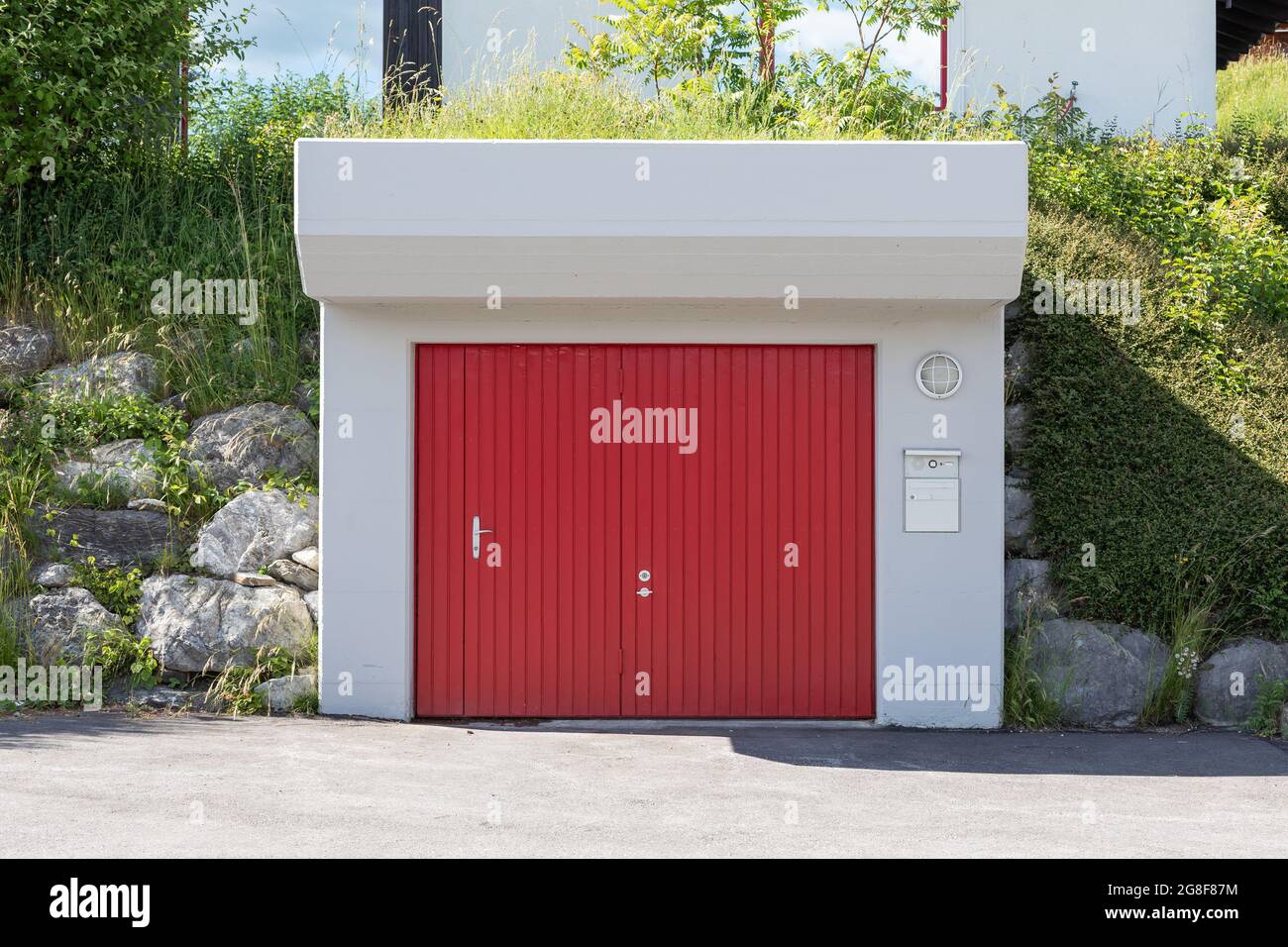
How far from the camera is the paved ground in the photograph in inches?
235

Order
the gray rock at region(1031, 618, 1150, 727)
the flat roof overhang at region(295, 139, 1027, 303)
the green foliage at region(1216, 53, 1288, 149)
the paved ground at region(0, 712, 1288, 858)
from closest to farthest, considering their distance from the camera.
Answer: the paved ground at region(0, 712, 1288, 858) → the flat roof overhang at region(295, 139, 1027, 303) → the gray rock at region(1031, 618, 1150, 727) → the green foliage at region(1216, 53, 1288, 149)

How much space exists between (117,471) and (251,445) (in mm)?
1109

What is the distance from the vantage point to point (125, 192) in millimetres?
13055

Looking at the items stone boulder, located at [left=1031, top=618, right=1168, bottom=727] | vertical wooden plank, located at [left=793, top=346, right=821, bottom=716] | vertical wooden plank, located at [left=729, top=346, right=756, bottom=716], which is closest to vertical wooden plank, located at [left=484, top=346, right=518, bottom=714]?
vertical wooden plank, located at [left=729, top=346, right=756, bottom=716]

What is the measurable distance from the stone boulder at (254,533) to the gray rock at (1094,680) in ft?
19.0

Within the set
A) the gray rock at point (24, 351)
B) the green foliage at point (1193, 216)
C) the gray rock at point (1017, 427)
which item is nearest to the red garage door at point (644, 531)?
the gray rock at point (1017, 427)

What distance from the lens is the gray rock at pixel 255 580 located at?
9.57m

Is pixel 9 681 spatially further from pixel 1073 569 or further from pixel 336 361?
pixel 1073 569

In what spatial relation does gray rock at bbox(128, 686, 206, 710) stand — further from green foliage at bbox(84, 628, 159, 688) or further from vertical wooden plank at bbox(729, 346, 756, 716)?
vertical wooden plank at bbox(729, 346, 756, 716)

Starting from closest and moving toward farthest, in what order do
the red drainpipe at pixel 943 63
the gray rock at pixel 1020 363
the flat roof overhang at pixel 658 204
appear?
the flat roof overhang at pixel 658 204 < the gray rock at pixel 1020 363 < the red drainpipe at pixel 943 63

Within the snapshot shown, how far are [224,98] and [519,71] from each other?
5465 mm

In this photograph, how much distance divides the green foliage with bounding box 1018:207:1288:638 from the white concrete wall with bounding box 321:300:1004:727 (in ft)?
3.55

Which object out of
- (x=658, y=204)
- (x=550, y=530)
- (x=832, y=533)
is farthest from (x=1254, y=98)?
(x=550, y=530)

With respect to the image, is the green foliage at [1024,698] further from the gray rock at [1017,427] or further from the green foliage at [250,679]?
the green foliage at [250,679]
